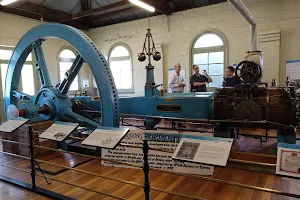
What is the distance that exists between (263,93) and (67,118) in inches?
92.2

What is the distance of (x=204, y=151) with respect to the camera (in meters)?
1.20

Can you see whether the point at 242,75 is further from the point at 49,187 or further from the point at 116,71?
the point at 116,71

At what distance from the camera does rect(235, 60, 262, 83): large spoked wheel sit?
2.64 meters

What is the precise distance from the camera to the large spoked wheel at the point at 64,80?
2590 millimetres

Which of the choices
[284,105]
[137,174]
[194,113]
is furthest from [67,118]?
[284,105]

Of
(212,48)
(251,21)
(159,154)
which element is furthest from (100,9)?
(159,154)

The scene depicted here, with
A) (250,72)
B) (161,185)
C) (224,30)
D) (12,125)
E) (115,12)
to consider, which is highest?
(115,12)

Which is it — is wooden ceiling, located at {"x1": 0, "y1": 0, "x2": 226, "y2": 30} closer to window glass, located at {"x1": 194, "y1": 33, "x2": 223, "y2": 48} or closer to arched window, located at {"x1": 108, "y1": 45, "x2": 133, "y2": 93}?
window glass, located at {"x1": 194, "y1": 33, "x2": 223, "y2": 48}

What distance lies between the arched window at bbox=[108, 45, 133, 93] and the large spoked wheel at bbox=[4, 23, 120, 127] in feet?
14.5

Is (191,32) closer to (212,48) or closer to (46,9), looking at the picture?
(212,48)

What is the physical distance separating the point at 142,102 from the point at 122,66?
4843mm

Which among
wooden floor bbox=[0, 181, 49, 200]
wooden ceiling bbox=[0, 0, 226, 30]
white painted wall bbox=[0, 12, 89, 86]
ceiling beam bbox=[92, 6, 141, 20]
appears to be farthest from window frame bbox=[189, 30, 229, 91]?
wooden floor bbox=[0, 181, 49, 200]

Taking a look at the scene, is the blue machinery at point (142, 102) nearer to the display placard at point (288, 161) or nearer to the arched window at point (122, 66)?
the display placard at point (288, 161)

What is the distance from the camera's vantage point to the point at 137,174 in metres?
2.46
